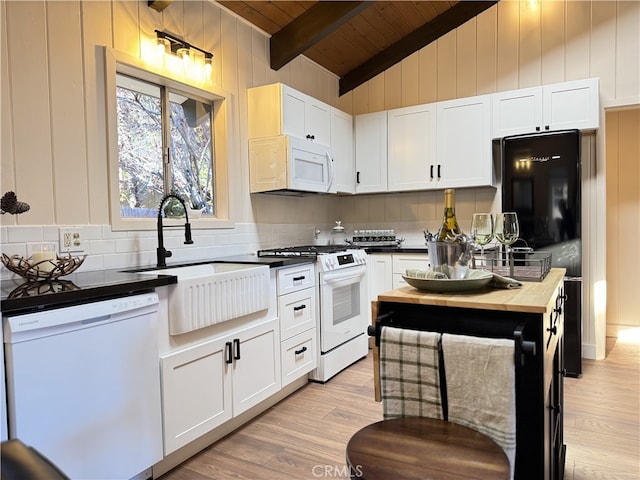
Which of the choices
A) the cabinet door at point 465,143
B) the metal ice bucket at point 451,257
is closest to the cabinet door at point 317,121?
the cabinet door at point 465,143

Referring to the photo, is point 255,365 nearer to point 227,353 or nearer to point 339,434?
point 227,353

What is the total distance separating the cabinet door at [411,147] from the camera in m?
3.97

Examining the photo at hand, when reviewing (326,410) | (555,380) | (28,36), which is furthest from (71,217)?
(555,380)

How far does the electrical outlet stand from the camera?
6.88 ft

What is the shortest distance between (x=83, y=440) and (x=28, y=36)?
181 cm

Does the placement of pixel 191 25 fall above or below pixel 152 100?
above

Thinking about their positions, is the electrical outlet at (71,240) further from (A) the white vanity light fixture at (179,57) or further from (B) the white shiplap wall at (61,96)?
(A) the white vanity light fixture at (179,57)

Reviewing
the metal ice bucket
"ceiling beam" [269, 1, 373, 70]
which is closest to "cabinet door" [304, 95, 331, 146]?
"ceiling beam" [269, 1, 373, 70]

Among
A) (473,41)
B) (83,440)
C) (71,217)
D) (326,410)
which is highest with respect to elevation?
(473,41)

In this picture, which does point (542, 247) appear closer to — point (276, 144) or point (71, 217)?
point (276, 144)

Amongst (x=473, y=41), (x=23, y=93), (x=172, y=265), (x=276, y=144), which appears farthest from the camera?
(x=473, y=41)

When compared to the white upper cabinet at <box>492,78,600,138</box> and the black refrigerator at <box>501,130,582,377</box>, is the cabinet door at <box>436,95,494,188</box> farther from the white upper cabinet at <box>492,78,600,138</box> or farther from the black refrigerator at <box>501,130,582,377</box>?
the black refrigerator at <box>501,130,582,377</box>

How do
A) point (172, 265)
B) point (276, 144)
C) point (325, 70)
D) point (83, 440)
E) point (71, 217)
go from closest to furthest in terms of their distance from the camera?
point (83, 440) → point (71, 217) → point (172, 265) → point (276, 144) → point (325, 70)

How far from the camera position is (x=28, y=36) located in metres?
1.99
